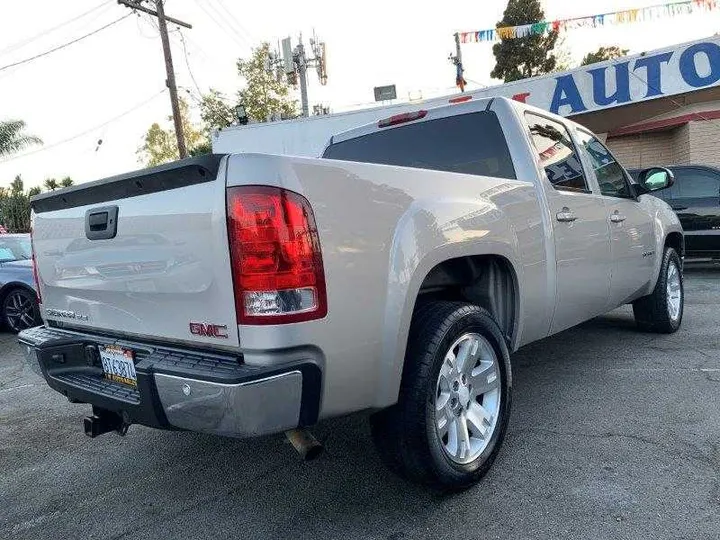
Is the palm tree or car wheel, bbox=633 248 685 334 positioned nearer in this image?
car wheel, bbox=633 248 685 334

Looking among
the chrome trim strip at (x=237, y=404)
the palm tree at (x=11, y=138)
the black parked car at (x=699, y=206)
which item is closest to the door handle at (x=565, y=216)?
the chrome trim strip at (x=237, y=404)

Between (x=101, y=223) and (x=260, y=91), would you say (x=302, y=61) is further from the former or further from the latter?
(x=101, y=223)

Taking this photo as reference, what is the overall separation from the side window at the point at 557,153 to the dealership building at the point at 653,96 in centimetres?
1045

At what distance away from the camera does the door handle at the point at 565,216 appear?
11.2 feet

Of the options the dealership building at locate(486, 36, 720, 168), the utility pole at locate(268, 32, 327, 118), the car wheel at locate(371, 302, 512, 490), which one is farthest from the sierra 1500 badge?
the utility pole at locate(268, 32, 327, 118)

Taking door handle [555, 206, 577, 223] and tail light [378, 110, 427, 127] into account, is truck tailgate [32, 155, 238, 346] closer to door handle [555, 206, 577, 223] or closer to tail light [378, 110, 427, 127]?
tail light [378, 110, 427, 127]

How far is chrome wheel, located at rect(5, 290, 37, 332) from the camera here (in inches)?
A: 306

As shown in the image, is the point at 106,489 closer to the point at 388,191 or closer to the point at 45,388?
the point at 388,191

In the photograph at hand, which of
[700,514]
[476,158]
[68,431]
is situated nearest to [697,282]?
[476,158]

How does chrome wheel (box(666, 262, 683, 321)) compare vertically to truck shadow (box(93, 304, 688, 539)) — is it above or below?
above

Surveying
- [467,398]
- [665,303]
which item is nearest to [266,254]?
[467,398]

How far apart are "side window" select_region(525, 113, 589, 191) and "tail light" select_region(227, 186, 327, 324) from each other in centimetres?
207

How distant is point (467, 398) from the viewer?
2705mm

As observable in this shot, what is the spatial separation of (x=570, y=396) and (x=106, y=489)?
2821 mm
